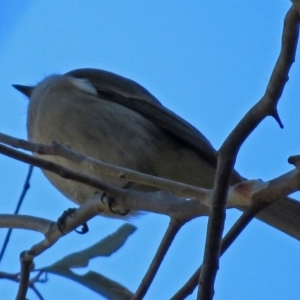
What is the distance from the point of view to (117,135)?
13.2ft

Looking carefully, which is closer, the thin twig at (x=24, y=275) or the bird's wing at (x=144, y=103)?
the thin twig at (x=24, y=275)

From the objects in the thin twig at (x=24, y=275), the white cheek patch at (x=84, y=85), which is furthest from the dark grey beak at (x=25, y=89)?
the thin twig at (x=24, y=275)

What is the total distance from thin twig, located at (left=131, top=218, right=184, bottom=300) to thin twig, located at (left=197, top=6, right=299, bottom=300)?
21.9 inches

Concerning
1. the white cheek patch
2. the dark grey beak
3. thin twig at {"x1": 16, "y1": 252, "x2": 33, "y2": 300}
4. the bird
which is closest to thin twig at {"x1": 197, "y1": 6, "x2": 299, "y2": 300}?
thin twig at {"x1": 16, "y1": 252, "x2": 33, "y2": 300}

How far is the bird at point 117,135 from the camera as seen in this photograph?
12.9 feet

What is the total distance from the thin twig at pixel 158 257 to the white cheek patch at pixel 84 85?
2182 millimetres

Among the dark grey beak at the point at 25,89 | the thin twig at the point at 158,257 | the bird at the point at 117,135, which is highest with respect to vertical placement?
the dark grey beak at the point at 25,89

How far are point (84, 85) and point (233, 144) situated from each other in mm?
2930

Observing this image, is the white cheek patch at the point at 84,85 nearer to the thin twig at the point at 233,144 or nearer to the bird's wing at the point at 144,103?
the bird's wing at the point at 144,103

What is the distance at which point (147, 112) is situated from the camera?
4352 mm

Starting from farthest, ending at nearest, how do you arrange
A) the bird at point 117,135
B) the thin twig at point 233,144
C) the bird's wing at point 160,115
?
the bird at point 117,135 → the bird's wing at point 160,115 → the thin twig at point 233,144

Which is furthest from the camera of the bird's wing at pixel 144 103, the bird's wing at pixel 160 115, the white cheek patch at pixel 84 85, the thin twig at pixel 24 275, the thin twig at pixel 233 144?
the white cheek patch at pixel 84 85

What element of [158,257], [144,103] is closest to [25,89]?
[144,103]

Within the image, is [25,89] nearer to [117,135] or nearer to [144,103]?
[144,103]
